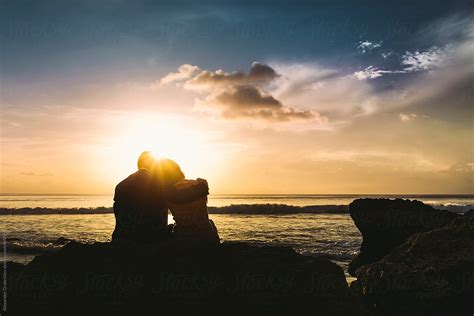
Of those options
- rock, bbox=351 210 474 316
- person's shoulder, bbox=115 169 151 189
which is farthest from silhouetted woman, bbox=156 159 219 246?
rock, bbox=351 210 474 316

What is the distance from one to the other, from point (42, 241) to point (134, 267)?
1918 cm

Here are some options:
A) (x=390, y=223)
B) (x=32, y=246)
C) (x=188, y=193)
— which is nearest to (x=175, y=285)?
(x=188, y=193)

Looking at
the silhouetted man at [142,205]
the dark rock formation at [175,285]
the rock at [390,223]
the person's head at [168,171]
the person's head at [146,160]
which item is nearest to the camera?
the dark rock formation at [175,285]

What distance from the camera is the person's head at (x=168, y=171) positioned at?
33.1 feet

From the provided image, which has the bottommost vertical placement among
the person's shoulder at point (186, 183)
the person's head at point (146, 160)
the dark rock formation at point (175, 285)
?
the dark rock formation at point (175, 285)

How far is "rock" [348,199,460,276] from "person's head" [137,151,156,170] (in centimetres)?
962

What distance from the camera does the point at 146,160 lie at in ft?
35.0

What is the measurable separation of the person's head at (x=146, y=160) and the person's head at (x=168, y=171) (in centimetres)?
22

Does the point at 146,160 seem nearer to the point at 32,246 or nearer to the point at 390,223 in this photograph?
the point at 390,223

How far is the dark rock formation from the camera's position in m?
7.84

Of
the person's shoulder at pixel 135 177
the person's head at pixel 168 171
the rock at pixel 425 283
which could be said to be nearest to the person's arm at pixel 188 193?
the person's head at pixel 168 171

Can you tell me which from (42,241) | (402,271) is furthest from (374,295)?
(42,241)

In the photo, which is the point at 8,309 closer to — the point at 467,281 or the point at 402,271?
the point at 402,271

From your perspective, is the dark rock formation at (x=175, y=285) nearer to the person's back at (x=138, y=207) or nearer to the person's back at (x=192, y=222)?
the person's back at (x=192, y=222)
